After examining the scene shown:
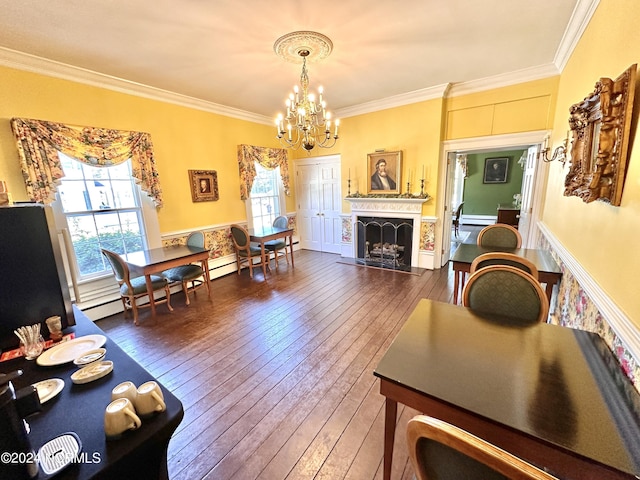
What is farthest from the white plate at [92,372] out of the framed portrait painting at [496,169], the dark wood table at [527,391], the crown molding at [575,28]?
the framed portrait painting at [496,169]

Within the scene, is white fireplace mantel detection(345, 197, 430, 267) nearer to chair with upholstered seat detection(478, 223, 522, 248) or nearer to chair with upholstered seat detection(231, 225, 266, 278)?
chair with upholstered seat detection(478, 223, 522, 248)

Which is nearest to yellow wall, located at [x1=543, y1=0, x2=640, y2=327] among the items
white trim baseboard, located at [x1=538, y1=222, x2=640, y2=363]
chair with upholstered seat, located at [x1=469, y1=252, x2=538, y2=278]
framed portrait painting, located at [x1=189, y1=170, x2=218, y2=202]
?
white trim baseboard, located at [x1=538, y1=222, x2=640, y2=363]

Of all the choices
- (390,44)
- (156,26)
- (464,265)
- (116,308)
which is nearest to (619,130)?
(464,265)

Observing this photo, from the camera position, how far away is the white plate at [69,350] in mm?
1142

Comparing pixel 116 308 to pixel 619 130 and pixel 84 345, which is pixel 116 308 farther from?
pixel 619 130

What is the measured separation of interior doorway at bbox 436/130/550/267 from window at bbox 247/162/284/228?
10.1ft

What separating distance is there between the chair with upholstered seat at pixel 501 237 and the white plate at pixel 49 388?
355 cm

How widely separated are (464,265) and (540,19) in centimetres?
218

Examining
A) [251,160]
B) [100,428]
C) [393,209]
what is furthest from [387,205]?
[100,428]

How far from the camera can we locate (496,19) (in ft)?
7.34

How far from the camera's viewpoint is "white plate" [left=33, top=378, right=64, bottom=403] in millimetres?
948

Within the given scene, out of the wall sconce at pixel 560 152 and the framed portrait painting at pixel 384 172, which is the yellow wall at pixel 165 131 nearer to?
the framed portrait painting at pixel 384 172

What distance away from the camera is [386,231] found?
4.88 m

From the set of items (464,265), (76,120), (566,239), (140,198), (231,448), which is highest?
(76,120)
